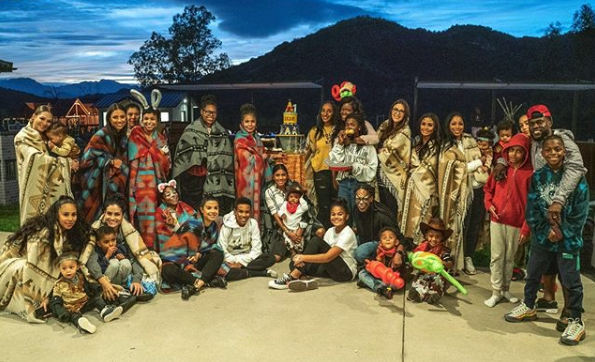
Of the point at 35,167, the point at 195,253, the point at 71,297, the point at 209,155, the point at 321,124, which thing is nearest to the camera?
the point at 71,297

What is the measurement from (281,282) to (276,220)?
1.01 m

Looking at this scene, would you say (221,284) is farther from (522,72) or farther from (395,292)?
(522,72)

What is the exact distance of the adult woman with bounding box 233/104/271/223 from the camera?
221 inches

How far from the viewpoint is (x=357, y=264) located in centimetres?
489

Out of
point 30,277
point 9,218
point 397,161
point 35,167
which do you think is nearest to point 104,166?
point 35,167

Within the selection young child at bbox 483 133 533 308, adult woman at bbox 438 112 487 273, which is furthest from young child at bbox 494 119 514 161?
young child at bbox 483 133 533 308

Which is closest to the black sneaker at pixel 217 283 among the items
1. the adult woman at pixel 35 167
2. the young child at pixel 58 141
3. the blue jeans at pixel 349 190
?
the blue jeans at pixel 349 190

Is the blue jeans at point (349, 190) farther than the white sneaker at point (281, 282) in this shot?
Yes

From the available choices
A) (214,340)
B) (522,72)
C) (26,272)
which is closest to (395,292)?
(214,340)

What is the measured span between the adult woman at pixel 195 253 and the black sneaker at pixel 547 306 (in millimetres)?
2421

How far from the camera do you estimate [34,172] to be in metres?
4.54

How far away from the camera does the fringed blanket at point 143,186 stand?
4996 millimetres

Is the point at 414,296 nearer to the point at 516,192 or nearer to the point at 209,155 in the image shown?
the point at 516,192

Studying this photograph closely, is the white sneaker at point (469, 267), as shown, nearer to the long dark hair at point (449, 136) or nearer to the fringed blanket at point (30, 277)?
the long dark hair at point (449, 136)
